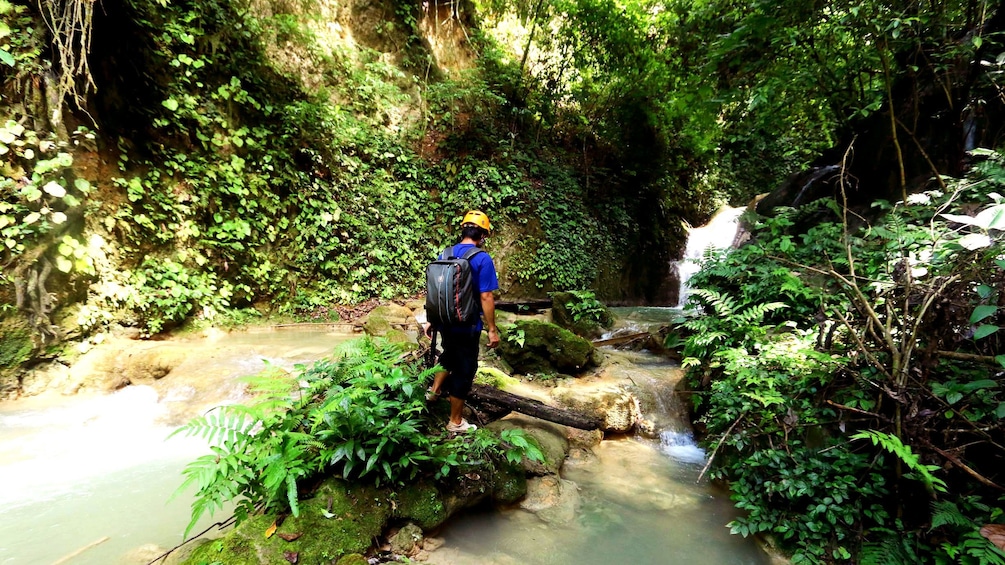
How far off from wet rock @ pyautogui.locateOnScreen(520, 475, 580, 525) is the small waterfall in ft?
33.1

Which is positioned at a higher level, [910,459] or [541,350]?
[910,459]

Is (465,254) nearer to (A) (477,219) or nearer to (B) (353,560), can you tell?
(A) (477,219)

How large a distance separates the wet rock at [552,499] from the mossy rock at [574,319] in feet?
14.2

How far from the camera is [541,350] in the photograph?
587 centimetres

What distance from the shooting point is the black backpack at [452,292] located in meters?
3.19

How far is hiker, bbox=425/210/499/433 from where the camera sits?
332 cm

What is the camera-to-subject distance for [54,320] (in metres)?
4.91

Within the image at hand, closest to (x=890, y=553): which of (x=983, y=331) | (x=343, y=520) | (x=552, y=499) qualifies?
(x=983, y=331)

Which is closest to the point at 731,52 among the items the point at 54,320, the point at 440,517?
the point at 440,517

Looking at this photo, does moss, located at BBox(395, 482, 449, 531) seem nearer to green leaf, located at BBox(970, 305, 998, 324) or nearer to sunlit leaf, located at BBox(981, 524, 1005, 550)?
sunlit leaf, located at BBox(981, 524, 1005, 550)

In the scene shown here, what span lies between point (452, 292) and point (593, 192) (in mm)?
10720

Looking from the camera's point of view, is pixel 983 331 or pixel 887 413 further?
pixel 887 413

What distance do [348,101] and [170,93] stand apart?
12.5 ft

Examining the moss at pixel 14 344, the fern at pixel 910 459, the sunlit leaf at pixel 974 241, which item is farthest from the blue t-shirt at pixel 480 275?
the moss at pixel 14 344
